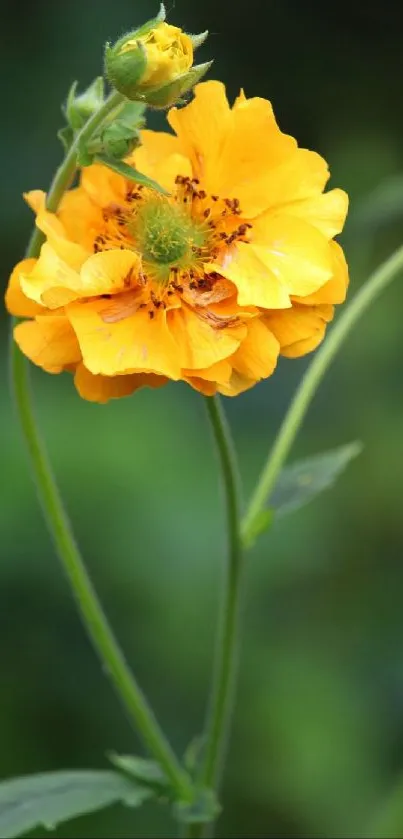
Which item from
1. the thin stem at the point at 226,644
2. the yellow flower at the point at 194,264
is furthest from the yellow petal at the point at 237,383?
the thin stem at the point at 226,644

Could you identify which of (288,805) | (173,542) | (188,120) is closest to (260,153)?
(188,120)

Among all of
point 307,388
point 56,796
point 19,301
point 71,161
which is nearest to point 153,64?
point 71,161

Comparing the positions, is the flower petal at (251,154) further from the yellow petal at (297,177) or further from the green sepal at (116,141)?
the green sepal at (116,141)

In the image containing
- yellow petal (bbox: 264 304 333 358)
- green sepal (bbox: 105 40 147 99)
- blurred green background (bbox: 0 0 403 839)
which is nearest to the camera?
green sepal (bbox: 105 40 147 99)

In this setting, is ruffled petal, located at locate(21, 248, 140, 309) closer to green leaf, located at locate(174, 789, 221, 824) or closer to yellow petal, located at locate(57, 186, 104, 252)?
yellow petal, located at locate(57, 186, 104, 252)

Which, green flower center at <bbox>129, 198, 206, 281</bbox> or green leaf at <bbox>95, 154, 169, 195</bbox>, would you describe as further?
green flower center at <bbox>129, 198, 206, 281</bbox>

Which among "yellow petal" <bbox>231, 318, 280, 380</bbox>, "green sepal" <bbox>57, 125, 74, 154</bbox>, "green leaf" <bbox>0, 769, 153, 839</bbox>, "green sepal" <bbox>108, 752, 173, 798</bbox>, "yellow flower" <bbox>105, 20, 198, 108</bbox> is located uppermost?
"yellow flower" <bbox>105, 20, 198, 108</bbox>

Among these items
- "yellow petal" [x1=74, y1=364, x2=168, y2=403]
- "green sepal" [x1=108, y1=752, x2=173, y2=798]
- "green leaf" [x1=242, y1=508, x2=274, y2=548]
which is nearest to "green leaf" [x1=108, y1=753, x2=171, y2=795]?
"green sepal" [x1=108, y1=752, x2=173, y2=798]

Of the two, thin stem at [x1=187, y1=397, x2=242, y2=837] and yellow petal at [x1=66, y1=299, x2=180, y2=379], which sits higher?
yellow petal at [x1=66, y1=299, x2=180, y2=379]
